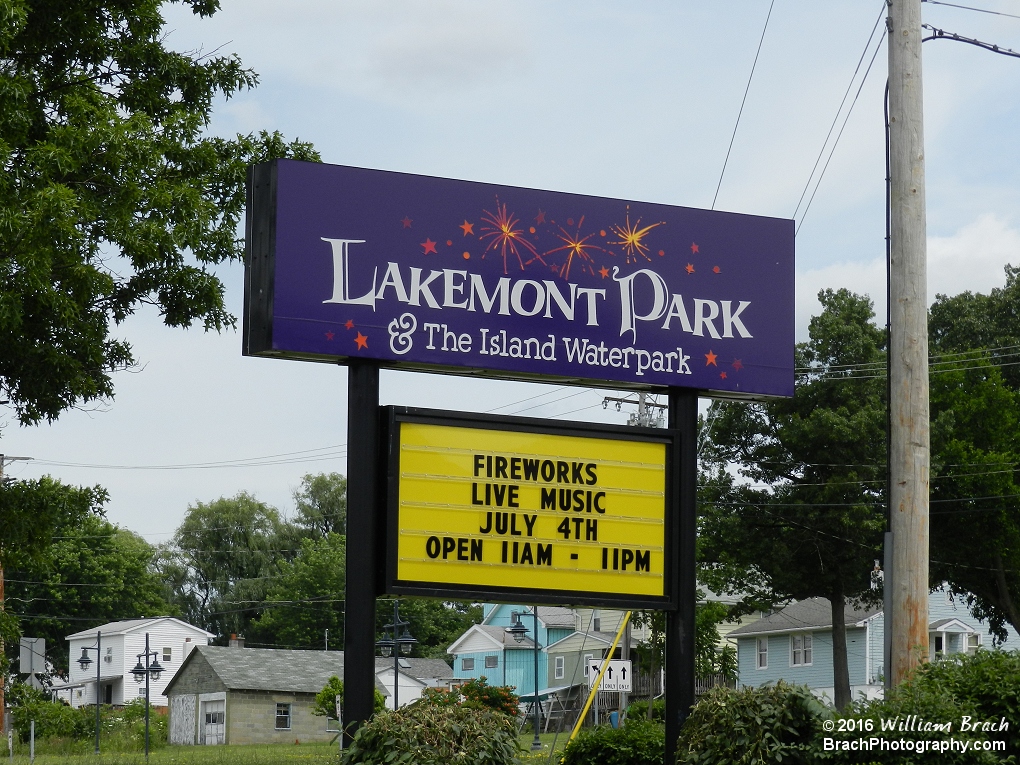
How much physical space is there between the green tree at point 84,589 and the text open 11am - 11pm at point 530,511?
68171mm

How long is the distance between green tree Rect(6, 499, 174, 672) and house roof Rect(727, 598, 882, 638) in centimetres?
4141

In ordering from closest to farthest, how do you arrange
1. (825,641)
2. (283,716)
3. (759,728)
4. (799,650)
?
(759,728) < (825,641) < (799,650) < (283,716)

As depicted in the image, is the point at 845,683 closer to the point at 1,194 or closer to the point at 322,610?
the point at 1,194

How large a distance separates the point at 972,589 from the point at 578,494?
40.4 meters

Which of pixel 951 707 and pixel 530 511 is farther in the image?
pixel 530 511

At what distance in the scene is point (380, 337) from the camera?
414 inches

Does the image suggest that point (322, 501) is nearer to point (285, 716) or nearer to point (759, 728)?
point (285, 716)

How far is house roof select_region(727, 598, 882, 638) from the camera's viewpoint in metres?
51.6

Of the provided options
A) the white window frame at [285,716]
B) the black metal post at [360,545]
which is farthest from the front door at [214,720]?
the black metal post at [360,545]

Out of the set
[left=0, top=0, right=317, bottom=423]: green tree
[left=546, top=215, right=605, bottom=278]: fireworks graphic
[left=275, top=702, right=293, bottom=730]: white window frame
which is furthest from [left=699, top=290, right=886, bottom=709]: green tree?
[left=546, top=215, right=605, bottom=278]: fireworks graphic

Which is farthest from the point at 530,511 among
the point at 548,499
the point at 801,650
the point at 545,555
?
the point at 801,650

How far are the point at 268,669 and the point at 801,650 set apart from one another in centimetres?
2406

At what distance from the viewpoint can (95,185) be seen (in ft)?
49.6

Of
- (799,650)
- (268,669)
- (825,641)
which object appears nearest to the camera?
(825,641)
